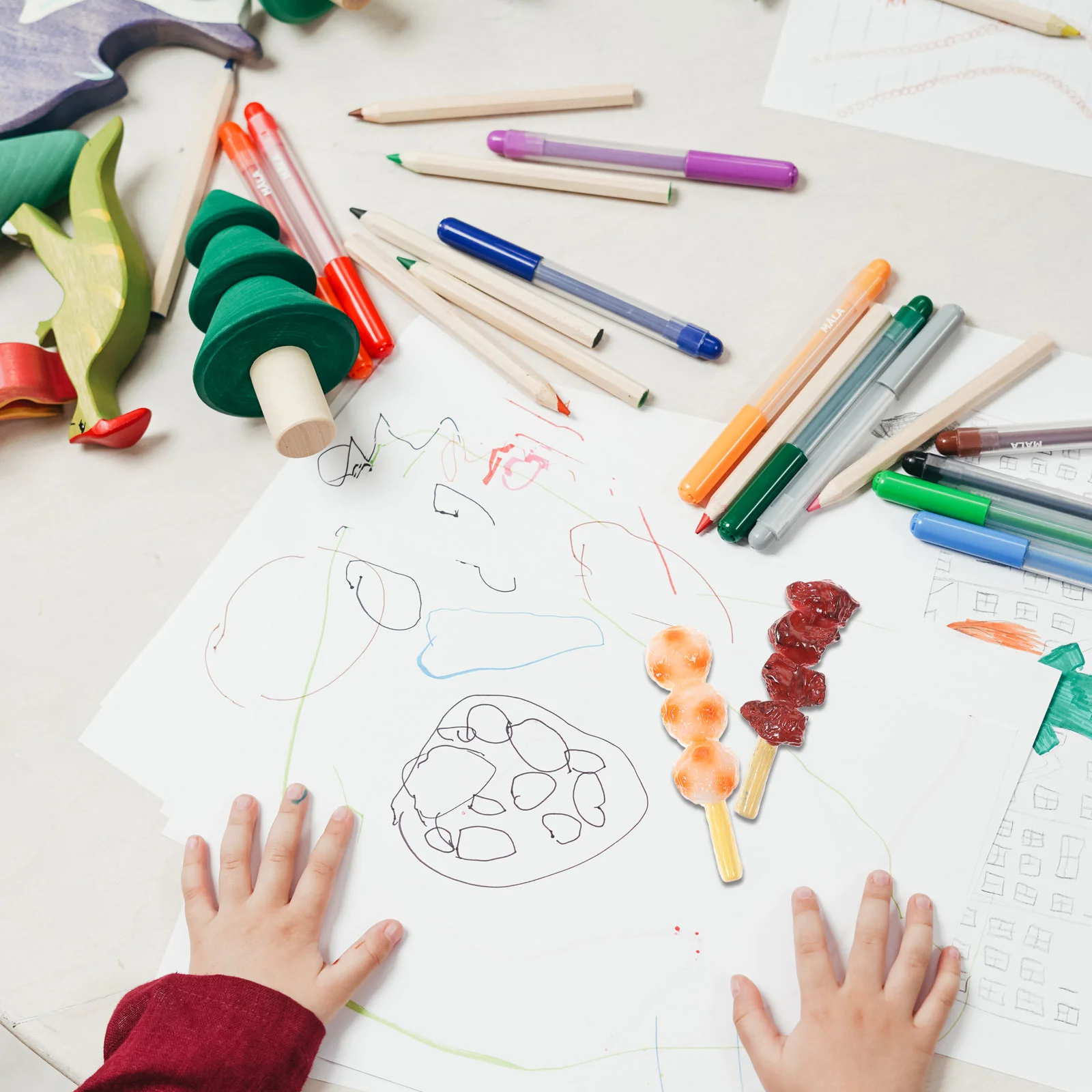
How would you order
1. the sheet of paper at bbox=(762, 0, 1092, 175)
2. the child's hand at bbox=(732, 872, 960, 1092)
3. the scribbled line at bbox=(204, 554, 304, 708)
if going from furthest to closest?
the sheet of paper at bbox=(762, 0, 1092, 175) < the scribbled line at bbox=(204, 554, 304, 708) < the child's hand at bbox=(732, 872, 960, 1092)

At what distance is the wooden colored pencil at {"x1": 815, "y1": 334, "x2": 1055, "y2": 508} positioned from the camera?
0.50 meters

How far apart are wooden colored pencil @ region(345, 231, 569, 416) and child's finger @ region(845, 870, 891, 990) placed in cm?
→ 31

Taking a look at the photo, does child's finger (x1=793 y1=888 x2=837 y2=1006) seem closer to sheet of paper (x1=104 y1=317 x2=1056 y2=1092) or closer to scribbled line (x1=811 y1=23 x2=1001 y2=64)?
sheet of paper (x1=104 y1=317 x2=1056 y2=1092)

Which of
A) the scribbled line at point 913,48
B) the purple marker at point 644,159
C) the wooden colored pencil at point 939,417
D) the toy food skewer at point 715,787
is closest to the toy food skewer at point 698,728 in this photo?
the toy food skewer at point 715,787

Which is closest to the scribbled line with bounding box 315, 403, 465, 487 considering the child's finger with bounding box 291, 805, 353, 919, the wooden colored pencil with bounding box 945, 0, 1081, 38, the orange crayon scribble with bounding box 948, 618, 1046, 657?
the child's finger with bounding box 291, 805, 353, 919

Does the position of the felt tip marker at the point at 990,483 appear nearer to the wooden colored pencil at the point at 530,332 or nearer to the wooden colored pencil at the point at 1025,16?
the wooden colored pencil at the point at 530,332

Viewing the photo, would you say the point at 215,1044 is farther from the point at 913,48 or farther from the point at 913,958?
the point at 913,48

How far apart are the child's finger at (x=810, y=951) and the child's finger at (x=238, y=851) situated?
275 millimetres

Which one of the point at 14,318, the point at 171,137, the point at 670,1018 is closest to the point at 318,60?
the point at 171,137

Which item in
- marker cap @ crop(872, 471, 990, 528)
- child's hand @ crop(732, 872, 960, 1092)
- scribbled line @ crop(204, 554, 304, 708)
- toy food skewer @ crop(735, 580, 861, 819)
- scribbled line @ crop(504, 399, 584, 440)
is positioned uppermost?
marker cap @ crop(872, 471, 990, 528)

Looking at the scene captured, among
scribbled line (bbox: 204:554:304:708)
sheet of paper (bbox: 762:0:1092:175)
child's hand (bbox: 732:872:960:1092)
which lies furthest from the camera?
sheet of paper (bbox: 762:0:1092:175)

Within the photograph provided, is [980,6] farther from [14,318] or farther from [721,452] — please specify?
[14,318]

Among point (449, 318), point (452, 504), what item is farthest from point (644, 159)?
point (452, 504)

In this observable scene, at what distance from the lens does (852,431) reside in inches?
20.2
